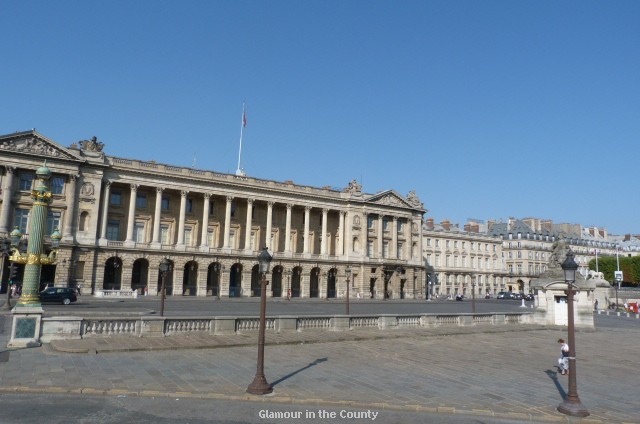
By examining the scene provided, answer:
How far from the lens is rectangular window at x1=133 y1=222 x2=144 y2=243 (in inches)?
2456

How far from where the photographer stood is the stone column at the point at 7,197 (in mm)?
51594

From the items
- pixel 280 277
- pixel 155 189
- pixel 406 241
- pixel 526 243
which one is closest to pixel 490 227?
pixel 526 243

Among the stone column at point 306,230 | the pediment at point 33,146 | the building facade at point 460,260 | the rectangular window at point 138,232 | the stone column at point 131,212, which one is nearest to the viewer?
the pediment at point 33,146

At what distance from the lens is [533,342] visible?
24.1 meters

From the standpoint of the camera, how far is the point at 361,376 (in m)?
13.6

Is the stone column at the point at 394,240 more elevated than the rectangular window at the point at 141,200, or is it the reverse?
the rectangular window at the point at 141,200

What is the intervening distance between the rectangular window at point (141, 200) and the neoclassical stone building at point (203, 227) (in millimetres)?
128

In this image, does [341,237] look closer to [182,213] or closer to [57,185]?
[182,213]

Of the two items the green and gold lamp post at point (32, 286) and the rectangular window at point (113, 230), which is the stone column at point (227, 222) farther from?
the green and gold lamp post at point (32, 286)

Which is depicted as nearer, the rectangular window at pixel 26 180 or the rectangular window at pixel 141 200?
the rectangular window at pixel 26 180

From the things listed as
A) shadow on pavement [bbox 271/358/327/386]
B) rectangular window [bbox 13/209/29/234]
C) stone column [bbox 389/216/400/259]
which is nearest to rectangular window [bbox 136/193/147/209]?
rectangular window [bbox 13/209/29/234]

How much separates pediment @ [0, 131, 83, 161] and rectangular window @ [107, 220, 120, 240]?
32.3 ft

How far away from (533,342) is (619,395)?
12.2 meters

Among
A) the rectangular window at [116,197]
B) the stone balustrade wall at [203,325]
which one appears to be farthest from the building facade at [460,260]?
the stone balustrade wall at [203,325]
